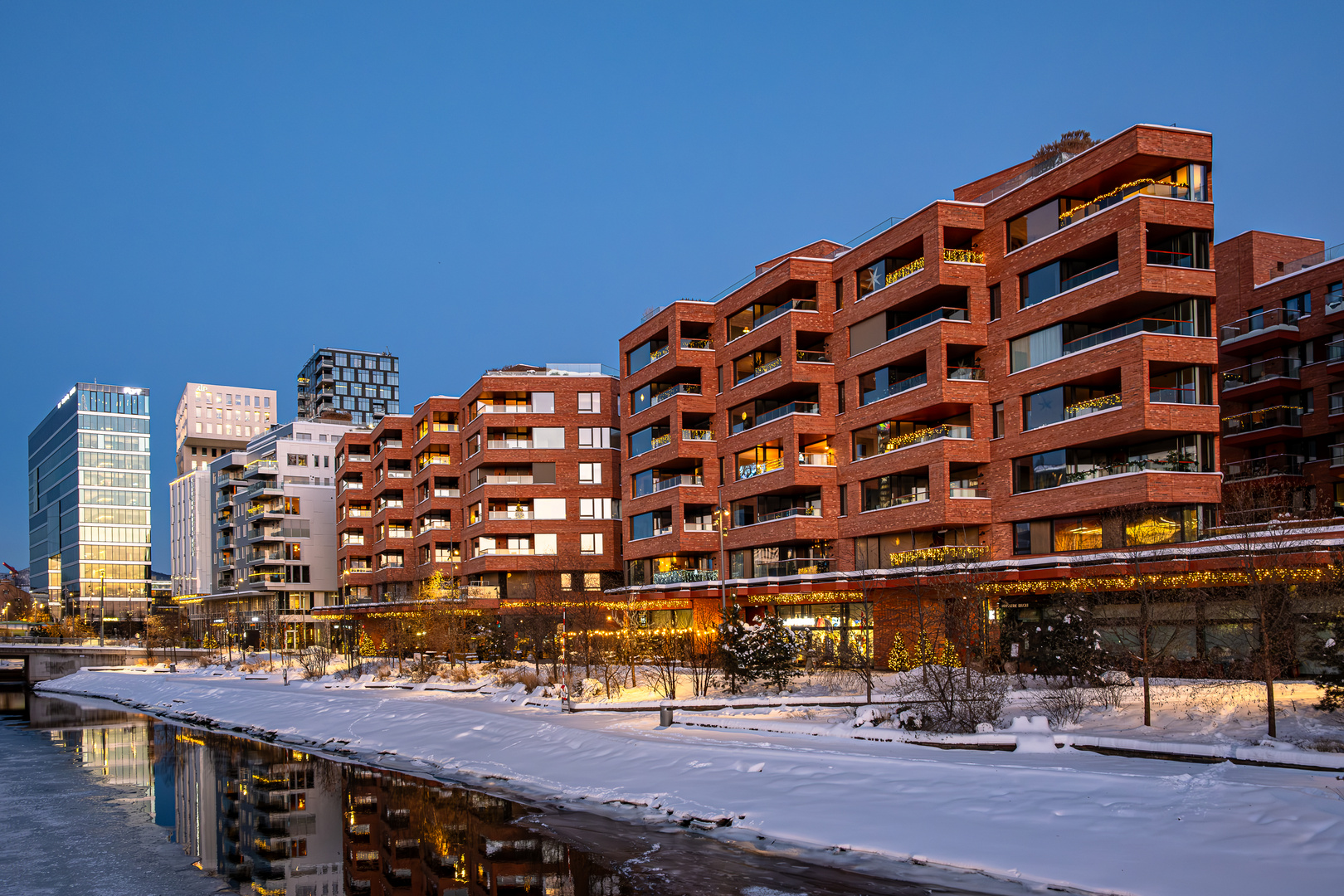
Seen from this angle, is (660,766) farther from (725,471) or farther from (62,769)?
(725,471)

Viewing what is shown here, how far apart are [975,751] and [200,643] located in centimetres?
12581

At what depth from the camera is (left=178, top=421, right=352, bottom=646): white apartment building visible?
135125 mm

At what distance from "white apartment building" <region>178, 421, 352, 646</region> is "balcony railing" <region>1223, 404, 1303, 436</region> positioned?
10190 cm

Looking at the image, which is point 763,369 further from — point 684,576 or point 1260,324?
point 1260,324

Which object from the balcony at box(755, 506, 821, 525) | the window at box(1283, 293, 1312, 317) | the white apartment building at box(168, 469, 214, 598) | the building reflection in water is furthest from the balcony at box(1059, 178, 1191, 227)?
the white apartment building at box(168, 469, 214, 598)

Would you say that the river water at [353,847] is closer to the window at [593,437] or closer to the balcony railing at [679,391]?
the balcony railing at [679,391]

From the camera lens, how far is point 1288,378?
190 feet

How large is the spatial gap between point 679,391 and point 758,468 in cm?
951

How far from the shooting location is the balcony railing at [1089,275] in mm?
45531

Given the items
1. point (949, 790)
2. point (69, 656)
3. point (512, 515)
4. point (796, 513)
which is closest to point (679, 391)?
point (796, 513)

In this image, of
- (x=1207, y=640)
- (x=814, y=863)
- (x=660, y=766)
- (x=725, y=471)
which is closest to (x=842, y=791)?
(x=814, y=863)

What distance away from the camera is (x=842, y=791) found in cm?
2139

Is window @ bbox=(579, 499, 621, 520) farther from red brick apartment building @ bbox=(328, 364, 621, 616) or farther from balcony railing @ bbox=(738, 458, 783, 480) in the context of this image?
balcony railing @ bbox=(738, 458, 783, 480)

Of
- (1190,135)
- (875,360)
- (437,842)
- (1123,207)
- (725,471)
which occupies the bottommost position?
(437,842)
